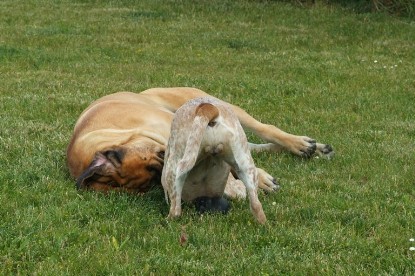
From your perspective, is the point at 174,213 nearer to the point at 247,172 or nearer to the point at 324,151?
the point at 247,172

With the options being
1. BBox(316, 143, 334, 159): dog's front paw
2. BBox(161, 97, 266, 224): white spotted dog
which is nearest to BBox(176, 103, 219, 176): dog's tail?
BBox(161, 97, 266, 224): white spotted dog

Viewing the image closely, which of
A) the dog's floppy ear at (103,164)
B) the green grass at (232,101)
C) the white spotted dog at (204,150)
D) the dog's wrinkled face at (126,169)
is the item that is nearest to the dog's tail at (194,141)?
the white spotted dog at (204,150)

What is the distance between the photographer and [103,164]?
18.0 feet

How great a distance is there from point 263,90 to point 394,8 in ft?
25.6

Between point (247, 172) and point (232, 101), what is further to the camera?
point (232, 101)

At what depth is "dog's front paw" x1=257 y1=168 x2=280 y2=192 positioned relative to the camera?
5992 millimetres

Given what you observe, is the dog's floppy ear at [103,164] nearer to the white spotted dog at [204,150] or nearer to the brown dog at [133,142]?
the brown dog at [133,142]

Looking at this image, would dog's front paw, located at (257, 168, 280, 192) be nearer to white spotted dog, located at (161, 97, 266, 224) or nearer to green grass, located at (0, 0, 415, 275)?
green grass, located at (0, 0, 415, 275)

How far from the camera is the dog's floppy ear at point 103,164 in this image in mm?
5465

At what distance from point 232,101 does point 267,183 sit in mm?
3859

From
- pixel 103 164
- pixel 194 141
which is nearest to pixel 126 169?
pixel 103 164

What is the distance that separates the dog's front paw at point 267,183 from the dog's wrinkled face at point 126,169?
34.8 inches

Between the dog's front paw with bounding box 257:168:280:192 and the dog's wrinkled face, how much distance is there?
34.8 inches

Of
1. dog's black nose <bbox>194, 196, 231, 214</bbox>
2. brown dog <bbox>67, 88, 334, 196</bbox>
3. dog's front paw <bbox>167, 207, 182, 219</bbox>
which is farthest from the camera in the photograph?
brown dog <bbox>67, 88, 334, 196</bbox>
